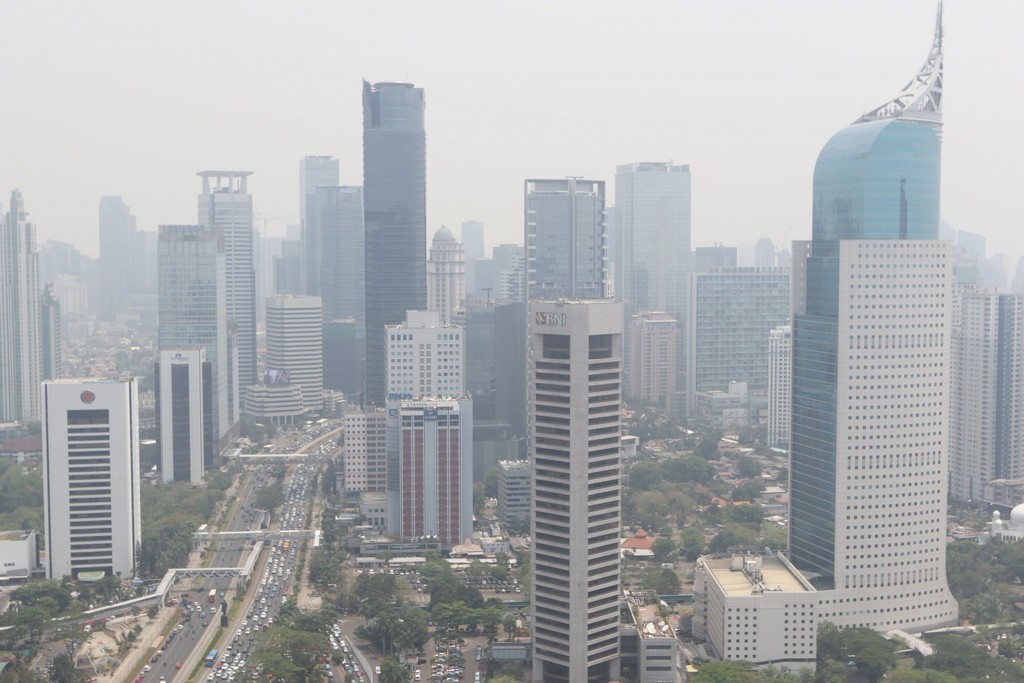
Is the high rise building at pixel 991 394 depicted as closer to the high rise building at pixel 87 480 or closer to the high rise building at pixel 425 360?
the high rise building at pixel 425 360

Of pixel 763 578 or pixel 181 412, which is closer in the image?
pixel 763 578

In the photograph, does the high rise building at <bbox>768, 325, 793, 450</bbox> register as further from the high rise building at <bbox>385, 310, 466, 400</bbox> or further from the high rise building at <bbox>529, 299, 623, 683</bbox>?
the high rise building at <bbox>529, 299, 623, 683</bbox>

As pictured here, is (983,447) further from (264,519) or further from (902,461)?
(264,519)

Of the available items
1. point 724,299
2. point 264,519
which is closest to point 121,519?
point 264,519

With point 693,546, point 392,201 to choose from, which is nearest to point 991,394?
point 693,546

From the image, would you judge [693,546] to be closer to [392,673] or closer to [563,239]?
[392,673]

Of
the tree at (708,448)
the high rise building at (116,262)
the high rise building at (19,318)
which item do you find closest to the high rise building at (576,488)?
the tree at (708,448)

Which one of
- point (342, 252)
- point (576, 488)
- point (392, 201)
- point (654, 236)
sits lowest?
point (576, 488)
